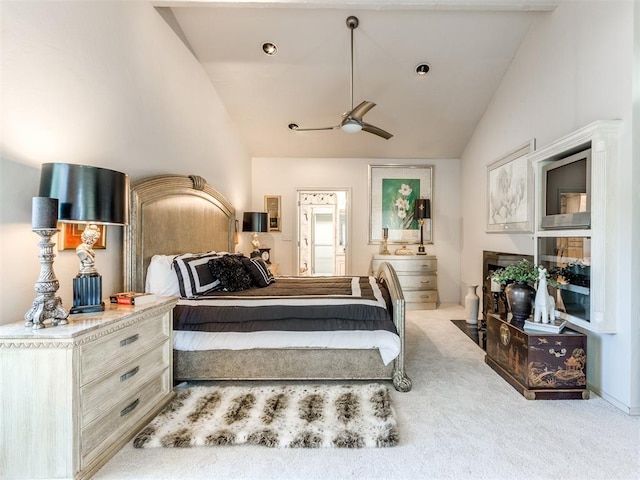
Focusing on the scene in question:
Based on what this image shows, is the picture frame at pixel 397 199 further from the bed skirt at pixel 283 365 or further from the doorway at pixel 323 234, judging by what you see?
the bed skirt at pixel 283 365

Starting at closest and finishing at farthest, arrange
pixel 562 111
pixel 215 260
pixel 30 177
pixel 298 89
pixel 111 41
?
pixel 30 177, pixel 111 41, pixel 562 111, pixel 215 260, pixel 298 89

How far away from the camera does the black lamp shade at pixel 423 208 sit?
5.62m

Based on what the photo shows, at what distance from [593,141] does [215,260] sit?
Result: 3153 mm

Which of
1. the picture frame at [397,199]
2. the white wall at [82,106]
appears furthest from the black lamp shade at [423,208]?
the white wall at [82,106]

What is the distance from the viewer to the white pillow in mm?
2684

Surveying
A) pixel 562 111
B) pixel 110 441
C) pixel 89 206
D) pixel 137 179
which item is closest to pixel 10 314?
pixel 89 206

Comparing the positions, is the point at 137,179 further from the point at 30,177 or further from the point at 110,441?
the point at 110,441

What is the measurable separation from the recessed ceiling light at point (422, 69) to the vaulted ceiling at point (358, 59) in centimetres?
4

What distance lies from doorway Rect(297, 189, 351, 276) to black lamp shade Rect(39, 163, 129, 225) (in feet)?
17.2

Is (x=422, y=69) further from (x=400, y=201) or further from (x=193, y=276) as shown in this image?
(x=193, y=276)

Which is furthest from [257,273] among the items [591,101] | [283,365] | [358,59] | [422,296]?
[591,101]

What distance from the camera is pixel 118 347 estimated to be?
178 centimetres

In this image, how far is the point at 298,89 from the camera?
434cm

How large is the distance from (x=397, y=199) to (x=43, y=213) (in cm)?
513
